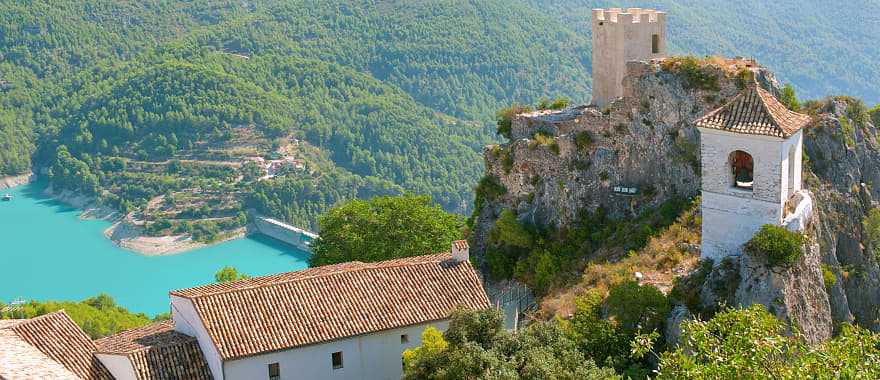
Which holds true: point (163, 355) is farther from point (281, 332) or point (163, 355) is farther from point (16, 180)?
point (16, 180)

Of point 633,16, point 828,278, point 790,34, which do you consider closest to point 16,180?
point 790,34

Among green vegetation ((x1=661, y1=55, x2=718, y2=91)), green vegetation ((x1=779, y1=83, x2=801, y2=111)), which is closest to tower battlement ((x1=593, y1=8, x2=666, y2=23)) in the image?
green vegetation ((x1=661, y1=55, x2=718, y2=91))

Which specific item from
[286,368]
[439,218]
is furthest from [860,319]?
[439,218]

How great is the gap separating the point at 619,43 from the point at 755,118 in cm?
914

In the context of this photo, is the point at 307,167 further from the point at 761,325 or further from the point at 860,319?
the point at 761,325

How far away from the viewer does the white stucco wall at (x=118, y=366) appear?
2393 centimetres

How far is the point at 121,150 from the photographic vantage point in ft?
418

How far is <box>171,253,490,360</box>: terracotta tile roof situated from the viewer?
23.6 meters

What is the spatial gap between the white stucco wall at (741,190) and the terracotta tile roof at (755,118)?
178 mm

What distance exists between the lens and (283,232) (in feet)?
356

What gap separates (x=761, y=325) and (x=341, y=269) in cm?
1262

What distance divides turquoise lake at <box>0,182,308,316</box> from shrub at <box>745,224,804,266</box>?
6920 cm

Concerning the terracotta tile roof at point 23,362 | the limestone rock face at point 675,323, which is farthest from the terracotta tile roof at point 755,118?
the terracotta tile roof at point 23,362

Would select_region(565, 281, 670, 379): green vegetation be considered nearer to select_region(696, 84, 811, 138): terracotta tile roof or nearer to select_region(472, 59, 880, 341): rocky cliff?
select_region(472, 59, 880, 341): rocky cliff
